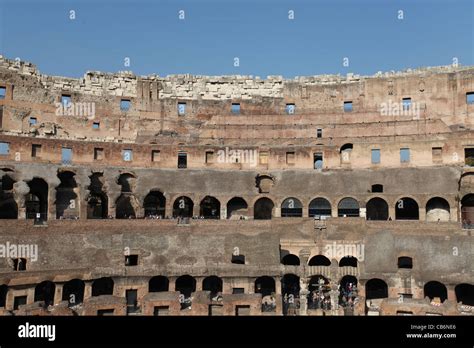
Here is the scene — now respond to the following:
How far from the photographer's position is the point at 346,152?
39281 mm

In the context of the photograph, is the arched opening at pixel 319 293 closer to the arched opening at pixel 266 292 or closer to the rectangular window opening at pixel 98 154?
the arched opening at pixel 266 292

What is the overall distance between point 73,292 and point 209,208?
1395 centimetres

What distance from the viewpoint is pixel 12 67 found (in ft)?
131

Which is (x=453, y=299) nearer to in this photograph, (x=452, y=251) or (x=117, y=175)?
A: (x=452, y=251)

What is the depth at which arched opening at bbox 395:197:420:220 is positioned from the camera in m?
35.9

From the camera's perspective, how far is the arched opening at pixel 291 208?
3709 centimetres

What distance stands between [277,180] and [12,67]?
27332 mm

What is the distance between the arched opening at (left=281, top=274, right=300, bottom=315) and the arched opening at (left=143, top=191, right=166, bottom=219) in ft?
43.4

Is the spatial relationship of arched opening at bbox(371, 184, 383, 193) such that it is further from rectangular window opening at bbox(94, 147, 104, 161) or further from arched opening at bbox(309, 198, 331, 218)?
rectangular window opening at bbox(94, 147, 104, 161)

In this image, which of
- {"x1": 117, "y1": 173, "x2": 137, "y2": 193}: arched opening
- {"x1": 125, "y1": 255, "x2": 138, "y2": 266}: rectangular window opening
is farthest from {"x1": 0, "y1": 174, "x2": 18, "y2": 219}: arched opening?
{"x1": 125, "y1": 255, "x2": 138, "y2": 266}: rectangular window opening

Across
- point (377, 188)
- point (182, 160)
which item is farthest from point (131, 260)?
point (377, 188)

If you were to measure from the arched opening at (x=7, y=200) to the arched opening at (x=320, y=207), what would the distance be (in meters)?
24.4
